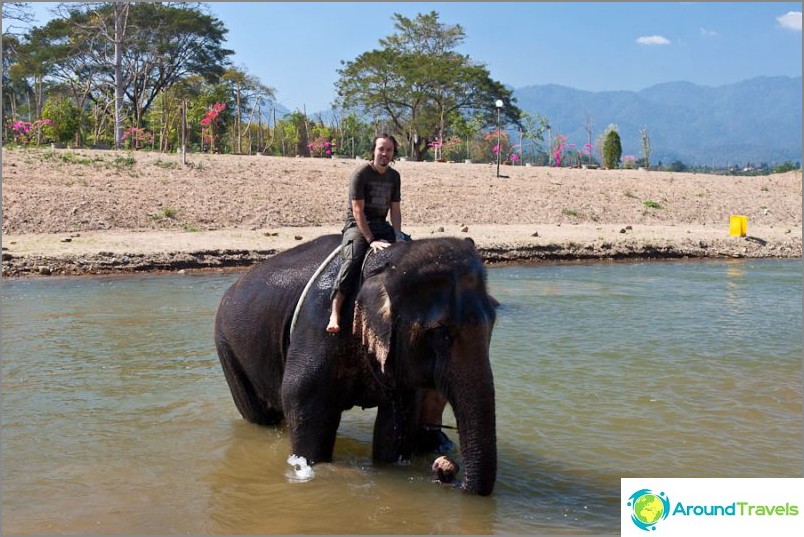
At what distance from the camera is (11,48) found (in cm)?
5197

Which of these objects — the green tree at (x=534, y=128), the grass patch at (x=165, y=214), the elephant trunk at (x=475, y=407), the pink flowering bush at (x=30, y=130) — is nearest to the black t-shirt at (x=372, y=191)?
the elephant trunk at (x=475, y=407)

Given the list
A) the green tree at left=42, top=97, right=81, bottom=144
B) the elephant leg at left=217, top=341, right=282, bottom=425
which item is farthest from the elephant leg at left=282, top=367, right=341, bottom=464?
the green tree at left=42, top=97, right=81, bottom=144

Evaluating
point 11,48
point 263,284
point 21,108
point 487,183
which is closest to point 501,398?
point 263,284

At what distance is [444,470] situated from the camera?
6.37 metres

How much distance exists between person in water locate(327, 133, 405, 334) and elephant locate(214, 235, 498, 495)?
0.10 metres

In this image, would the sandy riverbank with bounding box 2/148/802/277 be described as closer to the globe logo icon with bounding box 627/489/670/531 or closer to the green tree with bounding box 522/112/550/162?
the globe logo icon with bounding box 627/489/670/531

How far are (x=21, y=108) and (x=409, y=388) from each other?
204 ft

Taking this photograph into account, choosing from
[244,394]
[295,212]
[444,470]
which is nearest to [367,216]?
[444,470]

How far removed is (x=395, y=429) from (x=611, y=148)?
1728 inches

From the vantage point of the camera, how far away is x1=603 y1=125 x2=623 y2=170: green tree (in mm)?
48438

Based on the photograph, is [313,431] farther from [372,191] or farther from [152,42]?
[152,42]

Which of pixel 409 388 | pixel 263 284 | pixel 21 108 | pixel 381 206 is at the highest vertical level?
pixel 21 108

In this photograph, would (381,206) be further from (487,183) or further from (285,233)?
(487,183)

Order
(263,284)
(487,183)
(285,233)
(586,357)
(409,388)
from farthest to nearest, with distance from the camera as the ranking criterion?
(487,183) < (285,233) < (586,357) < (263,284) < (409,388)
